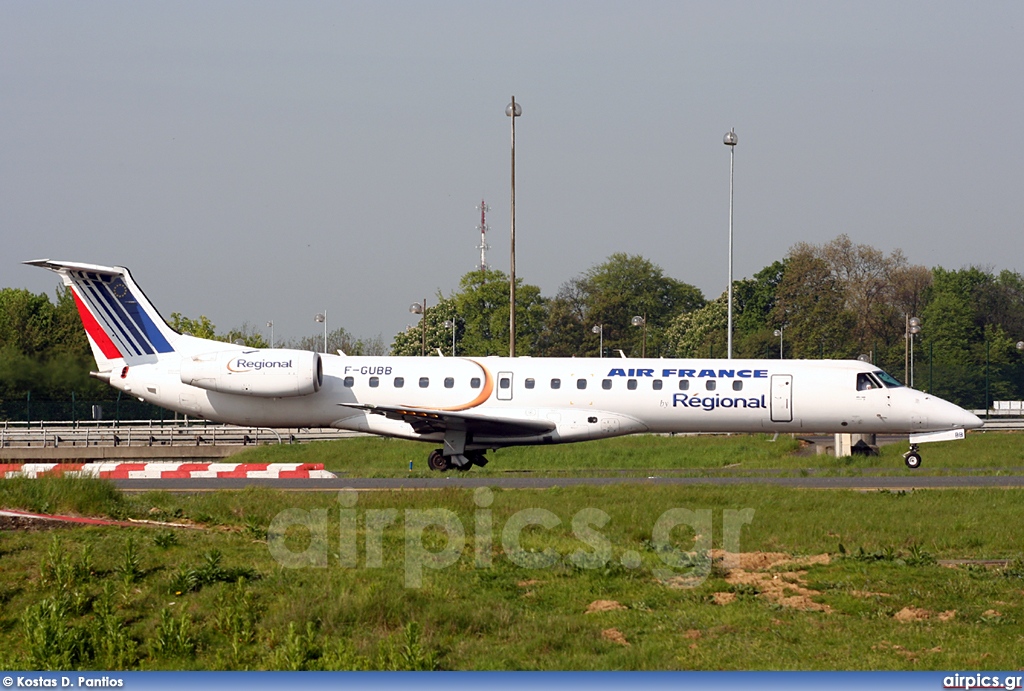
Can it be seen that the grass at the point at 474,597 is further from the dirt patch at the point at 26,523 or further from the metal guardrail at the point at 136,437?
the metal guardrail at the point at 136,437

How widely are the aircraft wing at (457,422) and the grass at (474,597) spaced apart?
1073 cm

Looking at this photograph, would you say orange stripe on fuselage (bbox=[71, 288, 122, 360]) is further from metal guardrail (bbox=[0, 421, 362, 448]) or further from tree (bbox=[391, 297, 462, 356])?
tree (bbox=[391, 297, 462, 356])

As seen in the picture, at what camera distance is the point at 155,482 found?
79.9 feet

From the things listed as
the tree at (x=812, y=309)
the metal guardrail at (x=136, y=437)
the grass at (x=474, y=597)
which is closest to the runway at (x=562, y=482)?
the grass at (x=474, y=597)

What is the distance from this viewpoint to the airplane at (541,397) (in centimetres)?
2817

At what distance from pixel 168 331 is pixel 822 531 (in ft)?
62.7

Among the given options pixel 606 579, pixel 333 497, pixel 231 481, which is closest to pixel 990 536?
pixel 606 579

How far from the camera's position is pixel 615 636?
35.1ft

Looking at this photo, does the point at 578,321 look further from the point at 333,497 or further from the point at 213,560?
the point at 213,560

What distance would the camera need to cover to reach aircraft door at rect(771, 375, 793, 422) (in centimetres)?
2825

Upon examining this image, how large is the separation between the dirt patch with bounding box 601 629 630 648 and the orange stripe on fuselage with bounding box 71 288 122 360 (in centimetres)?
2224

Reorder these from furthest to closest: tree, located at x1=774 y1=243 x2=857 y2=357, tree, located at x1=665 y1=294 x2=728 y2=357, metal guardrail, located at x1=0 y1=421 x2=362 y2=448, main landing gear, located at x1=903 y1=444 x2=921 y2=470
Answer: tree, located at x1=665 y1=294 x2=728 y2=357
tree, located at x1=774 y1=243 x2=857 y2=357
metal guardrail, located at x1=0 y1=421 x2=362 y2=448
main landing gear, located at x1=903 y1=444 x2=921 y2=470

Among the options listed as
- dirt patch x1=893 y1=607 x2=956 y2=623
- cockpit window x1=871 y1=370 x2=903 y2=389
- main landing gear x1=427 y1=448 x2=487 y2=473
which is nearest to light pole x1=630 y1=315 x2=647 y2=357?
cockpit window x1=871 y1=370 x2=903 y2=389

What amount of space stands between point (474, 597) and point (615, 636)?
1720 mm
